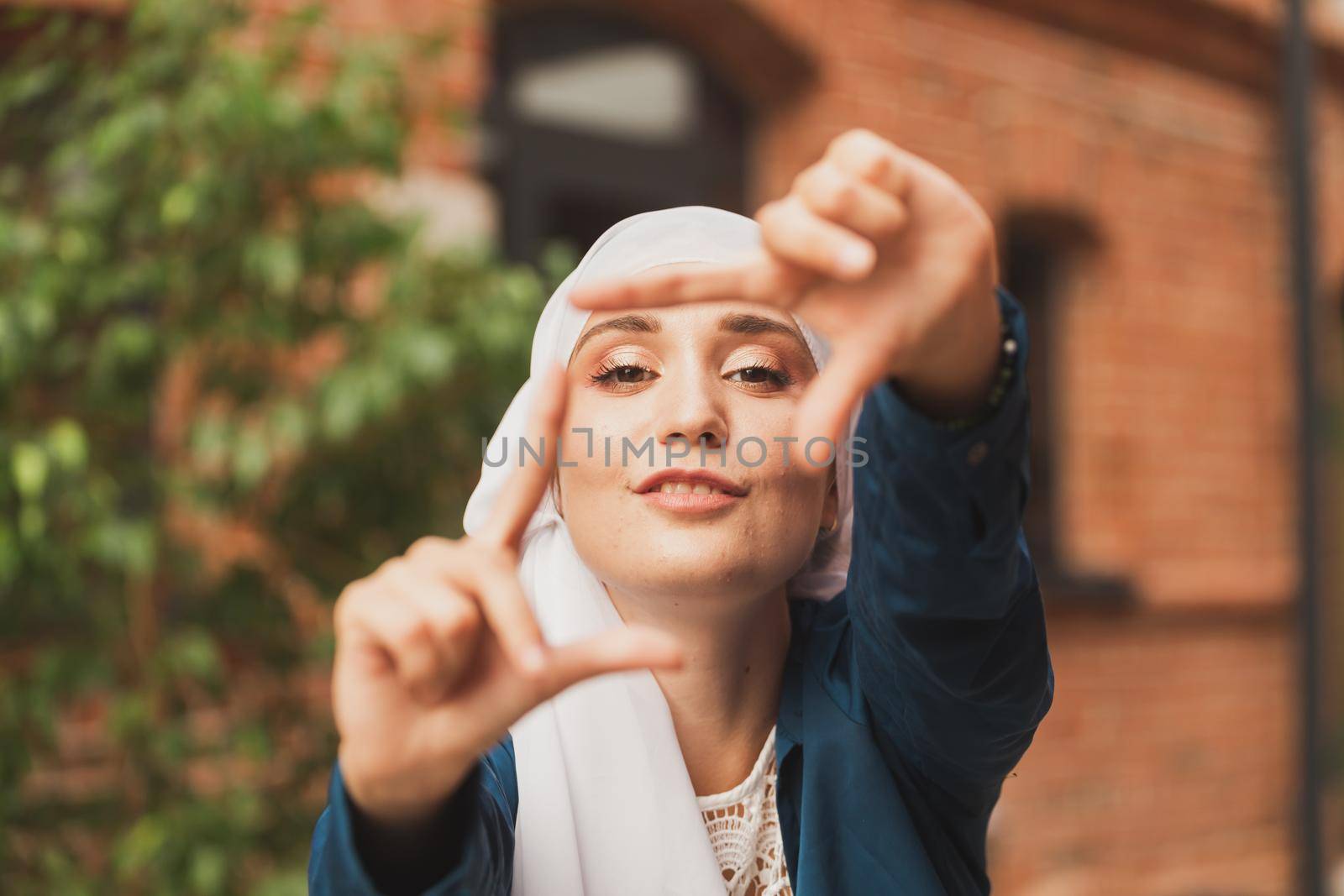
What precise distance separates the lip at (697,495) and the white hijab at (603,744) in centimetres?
11

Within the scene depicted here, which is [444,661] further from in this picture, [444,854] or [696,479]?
[696,479]

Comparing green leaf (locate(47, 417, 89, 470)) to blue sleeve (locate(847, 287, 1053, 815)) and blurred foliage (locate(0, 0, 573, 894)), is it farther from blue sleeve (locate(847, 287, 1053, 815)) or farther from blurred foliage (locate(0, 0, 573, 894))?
blue sleeve (locate(847, 287, 1053, 815))

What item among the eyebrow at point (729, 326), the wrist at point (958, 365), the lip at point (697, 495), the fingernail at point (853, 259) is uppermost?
the fingernail at point (853, 259)

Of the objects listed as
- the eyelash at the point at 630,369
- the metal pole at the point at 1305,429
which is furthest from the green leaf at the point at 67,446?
the metal pole at the point at 1305,429

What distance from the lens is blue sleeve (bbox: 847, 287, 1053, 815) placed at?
32.6 inches

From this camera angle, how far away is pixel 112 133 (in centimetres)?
203

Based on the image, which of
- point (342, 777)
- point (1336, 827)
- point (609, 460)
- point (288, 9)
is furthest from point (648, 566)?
point (1336, 827)

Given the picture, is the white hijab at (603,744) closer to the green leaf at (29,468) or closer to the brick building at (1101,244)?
the green leaf at (29,468)

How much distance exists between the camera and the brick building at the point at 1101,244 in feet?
14.2

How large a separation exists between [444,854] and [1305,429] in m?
4.34

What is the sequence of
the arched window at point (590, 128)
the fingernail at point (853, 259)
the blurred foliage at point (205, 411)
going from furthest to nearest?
the arched window at point (590, 128) → the blurred foliage at point (205, 411) → the fingernail at point (853, 259)

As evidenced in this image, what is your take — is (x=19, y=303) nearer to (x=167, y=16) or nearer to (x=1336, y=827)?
(x=167, y=16)

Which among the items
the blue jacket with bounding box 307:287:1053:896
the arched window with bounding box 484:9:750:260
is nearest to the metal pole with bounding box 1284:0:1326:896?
the arched window with bounding box 484:9:750:260

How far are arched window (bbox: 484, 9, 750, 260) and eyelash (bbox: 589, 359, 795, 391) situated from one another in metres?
2.99
